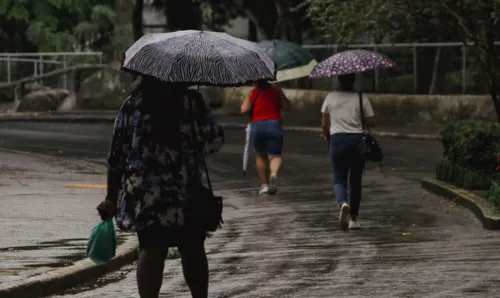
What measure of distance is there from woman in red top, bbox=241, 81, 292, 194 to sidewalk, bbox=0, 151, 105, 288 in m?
2.00

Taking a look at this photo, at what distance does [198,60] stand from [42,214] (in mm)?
7103

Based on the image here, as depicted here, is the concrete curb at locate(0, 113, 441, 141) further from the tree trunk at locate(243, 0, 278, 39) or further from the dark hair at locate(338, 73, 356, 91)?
the dark hair at locate(338, 73, 356, 91)

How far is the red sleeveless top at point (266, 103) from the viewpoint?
18.2 m

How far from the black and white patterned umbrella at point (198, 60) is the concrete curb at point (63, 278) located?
2.05 metres

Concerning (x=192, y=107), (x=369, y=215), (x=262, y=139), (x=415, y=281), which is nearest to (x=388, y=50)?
(x=262, y=139)

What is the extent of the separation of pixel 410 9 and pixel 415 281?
12.5m

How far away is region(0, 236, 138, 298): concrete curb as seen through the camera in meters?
9.71

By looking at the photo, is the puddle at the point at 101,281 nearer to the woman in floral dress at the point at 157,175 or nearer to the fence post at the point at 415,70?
the woman in floral dress at the point at 157,175

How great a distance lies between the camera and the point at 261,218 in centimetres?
1570

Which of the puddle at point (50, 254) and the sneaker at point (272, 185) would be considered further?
the sneaker at point (272, 185)

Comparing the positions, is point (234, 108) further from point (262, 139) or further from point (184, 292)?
point (184, 292)

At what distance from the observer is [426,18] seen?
23.2 m

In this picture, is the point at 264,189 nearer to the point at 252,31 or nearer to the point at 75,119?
the point at 75,119

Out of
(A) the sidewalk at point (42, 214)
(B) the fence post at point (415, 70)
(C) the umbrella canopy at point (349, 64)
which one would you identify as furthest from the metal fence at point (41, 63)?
(C) the umbrella canopy at point (349, 64)
